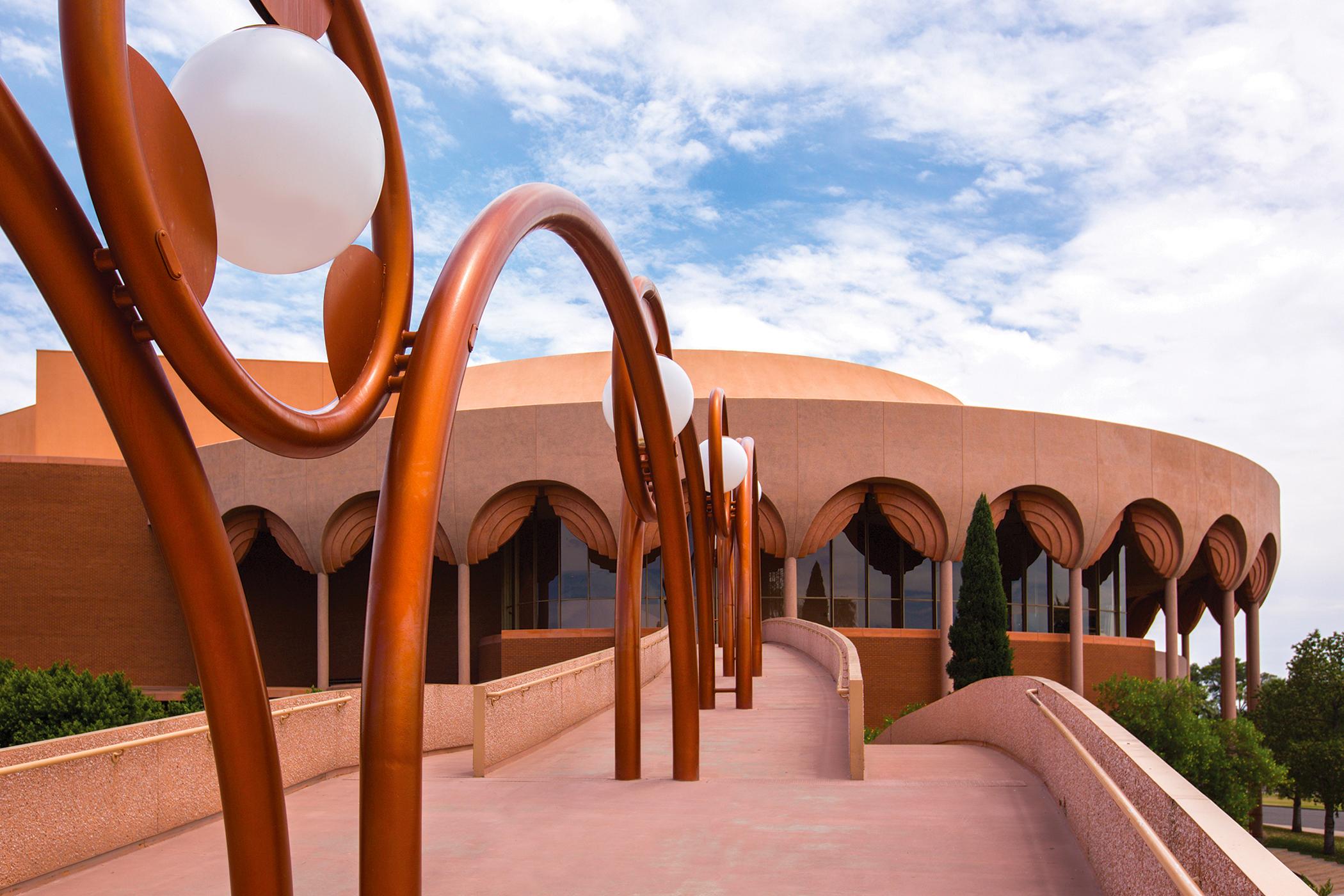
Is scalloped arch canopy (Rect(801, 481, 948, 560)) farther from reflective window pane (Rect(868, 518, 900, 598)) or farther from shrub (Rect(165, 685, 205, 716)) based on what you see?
shrub (Rect(165, 685, 205, 716))

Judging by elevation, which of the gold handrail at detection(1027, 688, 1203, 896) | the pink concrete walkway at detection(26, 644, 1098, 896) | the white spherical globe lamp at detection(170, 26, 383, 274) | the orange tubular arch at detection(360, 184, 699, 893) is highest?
the white spherical globe lamp at detection(170, 26, 383, 274)

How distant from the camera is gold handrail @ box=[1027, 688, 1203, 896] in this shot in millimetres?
4094

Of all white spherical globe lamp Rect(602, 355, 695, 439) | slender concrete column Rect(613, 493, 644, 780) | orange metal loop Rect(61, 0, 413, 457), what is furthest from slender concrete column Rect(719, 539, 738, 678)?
orange metal loop Rect(61, 0, 413, 457)

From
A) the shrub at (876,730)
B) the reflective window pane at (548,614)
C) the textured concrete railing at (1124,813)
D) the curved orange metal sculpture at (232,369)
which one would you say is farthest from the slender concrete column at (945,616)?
the curved orange metal sculpture at (232,369)

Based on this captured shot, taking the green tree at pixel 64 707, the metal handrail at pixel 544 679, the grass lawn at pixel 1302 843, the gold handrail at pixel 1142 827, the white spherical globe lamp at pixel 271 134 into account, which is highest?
the white spherical globe lamp at pixel 271 134

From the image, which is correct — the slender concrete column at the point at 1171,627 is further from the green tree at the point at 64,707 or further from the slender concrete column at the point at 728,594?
the green tree at the point at 64,707

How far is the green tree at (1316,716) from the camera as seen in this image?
1339 inches

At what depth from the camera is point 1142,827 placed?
480 cm

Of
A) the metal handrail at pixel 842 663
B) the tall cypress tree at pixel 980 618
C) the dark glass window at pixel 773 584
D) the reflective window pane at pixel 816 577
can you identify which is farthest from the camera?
the dark glass window at pixel 773 584

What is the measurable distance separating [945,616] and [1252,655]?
55.9 feet

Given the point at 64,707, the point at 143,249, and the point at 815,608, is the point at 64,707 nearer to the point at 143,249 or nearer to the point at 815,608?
the point at 143,249

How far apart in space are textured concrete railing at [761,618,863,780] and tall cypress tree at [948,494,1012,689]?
4767mm

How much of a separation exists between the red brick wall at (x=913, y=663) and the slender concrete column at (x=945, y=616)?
25 cm

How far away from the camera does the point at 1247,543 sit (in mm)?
39875
